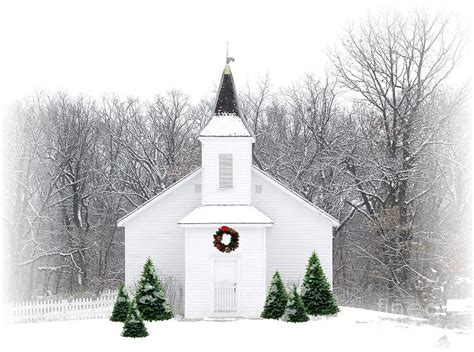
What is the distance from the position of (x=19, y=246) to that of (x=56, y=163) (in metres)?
6.08

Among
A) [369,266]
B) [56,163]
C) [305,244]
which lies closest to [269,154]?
[369,266]

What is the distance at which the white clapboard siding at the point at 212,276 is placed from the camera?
24688 millimetres

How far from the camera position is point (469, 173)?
32.6 metres

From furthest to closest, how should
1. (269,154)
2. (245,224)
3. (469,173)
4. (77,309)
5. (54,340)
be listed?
(269,154)
(469,173)
(77,309)
(245,224)
(54,340)

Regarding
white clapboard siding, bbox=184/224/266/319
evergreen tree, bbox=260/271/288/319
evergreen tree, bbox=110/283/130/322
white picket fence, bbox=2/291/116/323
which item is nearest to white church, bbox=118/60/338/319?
white clapboard siding, bbox=184/224/266/319

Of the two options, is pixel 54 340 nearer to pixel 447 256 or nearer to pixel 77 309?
pixel 77 309

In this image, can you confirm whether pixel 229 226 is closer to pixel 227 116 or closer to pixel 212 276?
pixel 212 276

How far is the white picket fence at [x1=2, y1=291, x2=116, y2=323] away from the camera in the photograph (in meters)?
25.2

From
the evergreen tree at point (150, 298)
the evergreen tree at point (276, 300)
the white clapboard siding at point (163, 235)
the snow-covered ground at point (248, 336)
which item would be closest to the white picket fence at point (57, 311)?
the snow-covered ground at point (248, 336)

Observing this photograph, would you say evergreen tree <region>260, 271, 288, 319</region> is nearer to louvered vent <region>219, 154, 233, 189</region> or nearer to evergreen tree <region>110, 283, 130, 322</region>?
louvered vent <region>219, 154, 233, 189</region>

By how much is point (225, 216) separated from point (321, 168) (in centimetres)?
1506

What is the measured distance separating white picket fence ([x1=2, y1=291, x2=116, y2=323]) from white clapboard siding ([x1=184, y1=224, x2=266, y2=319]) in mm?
4535

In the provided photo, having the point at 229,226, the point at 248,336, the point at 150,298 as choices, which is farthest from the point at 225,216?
the point at 248,336

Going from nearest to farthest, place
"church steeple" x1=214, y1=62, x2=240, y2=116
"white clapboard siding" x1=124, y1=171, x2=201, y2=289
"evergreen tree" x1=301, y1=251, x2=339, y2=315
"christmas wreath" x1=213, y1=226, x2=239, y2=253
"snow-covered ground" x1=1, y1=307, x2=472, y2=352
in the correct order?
"snow-covered ground" x1=1, y1=307, x2=472, y2=352 < "evergreen tree" x1=301, y1=251, x2=339, y2=315 < "christmas wreath" x1=213, y1=226, x2=239, y2=253 < "church steeple" x1=214, y1=62, x2=240, y2=116 < "white clapboard siding" x1=124, y1=171, x2=201, y2=289
